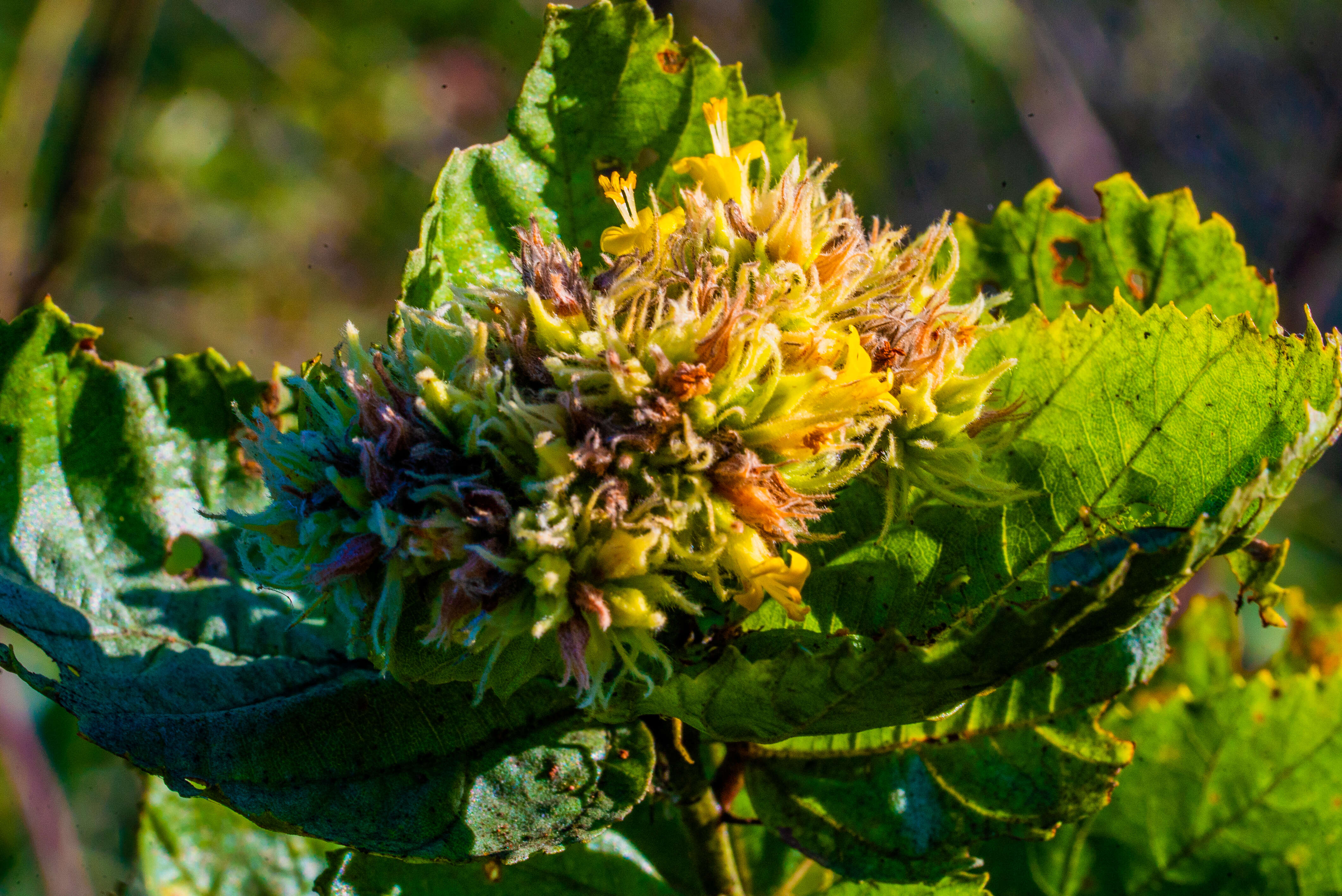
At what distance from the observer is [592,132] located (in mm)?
1808

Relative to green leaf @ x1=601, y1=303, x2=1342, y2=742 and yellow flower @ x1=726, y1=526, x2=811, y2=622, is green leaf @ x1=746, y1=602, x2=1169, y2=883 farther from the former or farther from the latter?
yellow flower @ x1=726, y1=526, x2=811, y2=622

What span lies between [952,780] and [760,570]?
1.81ft

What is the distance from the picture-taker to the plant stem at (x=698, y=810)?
63.5 inches

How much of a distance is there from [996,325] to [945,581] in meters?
0.35

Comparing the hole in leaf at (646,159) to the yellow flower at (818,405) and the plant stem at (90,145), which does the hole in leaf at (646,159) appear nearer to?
the yellow flower at (818,405)

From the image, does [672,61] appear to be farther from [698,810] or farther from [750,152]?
[698,810]

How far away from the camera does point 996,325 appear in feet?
4.88

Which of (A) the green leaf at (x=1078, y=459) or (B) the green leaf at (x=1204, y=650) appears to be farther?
(B) the green leaf at (x=1204, y=650)

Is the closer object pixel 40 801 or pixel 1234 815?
pixel 1234 815

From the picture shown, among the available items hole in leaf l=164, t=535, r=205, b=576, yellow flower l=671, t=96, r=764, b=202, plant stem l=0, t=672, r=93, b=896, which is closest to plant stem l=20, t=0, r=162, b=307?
plant stem l=0, t=672, r=93, b=896

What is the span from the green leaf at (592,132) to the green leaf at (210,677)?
1.95 ft

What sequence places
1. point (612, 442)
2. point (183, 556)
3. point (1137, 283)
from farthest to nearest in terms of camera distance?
point (1137, 283), point (183, 556), point (612, 442)

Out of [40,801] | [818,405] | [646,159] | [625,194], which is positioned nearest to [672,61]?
[646,159]

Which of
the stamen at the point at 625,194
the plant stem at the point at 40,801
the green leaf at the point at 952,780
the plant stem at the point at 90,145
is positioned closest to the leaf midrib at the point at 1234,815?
the green leaf at the point at 952,780
